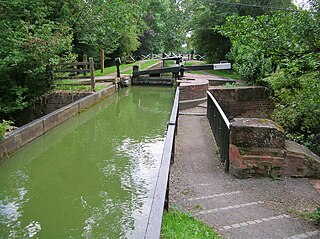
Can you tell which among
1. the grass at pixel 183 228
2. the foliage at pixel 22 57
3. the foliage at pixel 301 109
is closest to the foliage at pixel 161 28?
the foliage at pixel 22 57

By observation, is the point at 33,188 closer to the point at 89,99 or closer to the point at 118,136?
the point at 118,136

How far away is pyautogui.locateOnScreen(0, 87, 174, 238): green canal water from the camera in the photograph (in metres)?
4.04

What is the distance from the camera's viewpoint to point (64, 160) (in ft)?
21.1

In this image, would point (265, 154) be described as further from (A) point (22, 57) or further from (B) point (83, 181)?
(A) point (22, 57)

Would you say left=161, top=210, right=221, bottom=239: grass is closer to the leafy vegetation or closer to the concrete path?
the concrete path

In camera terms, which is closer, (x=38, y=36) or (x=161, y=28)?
(x=38, y=36)

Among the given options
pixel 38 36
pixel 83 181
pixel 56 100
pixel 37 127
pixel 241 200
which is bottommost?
pixel 83 181

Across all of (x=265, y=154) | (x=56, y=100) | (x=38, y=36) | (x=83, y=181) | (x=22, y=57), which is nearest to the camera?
(x=265, y=154)

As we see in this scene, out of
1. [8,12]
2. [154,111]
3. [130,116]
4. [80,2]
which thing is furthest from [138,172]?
[80,2]

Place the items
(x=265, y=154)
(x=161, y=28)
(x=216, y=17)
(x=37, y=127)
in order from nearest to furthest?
(x=265, y=154)
(x=37, y=127)
(x=216, y=17)
(x=161, y=28)

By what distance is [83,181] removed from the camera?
5.33 meters

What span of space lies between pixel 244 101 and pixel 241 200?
7.00 m

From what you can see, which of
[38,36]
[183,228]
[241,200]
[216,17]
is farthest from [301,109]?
[216,17]

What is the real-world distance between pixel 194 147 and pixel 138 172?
1.43 metres
